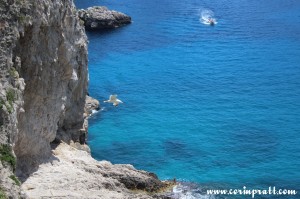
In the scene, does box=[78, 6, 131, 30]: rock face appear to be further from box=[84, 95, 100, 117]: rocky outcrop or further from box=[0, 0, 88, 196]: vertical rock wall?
box=[0, 0, 88, 196]: vertical rock wall

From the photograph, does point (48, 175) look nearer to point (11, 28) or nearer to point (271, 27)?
point (11, 28)

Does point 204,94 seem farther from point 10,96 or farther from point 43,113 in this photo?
point 10,96

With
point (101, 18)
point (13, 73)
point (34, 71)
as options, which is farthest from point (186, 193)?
point (101, 18)

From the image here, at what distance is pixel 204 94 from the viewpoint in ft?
248

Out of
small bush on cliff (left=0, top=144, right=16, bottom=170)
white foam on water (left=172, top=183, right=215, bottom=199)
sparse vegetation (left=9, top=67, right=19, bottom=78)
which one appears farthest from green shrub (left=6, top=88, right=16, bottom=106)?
white foam on water (left=172, top=183, right=215, bottom=199)

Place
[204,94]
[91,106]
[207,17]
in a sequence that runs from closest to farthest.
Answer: [91,106] < [204,94] < [207,17]

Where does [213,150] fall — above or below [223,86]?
below

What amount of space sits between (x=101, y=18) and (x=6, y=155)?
8557cm

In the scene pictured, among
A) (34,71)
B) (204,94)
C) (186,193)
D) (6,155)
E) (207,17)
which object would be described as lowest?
(6,155)

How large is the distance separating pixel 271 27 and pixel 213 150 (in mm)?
55413

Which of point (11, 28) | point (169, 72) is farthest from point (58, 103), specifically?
point (169, 72)

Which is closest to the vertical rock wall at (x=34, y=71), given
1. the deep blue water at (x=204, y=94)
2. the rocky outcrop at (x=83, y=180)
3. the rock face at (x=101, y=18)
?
the rocky outcrop at (x=83, y=180)

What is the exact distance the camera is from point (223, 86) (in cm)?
7838

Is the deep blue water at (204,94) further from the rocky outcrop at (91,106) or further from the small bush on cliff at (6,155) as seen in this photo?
the small bush on cliff at (6,155)
